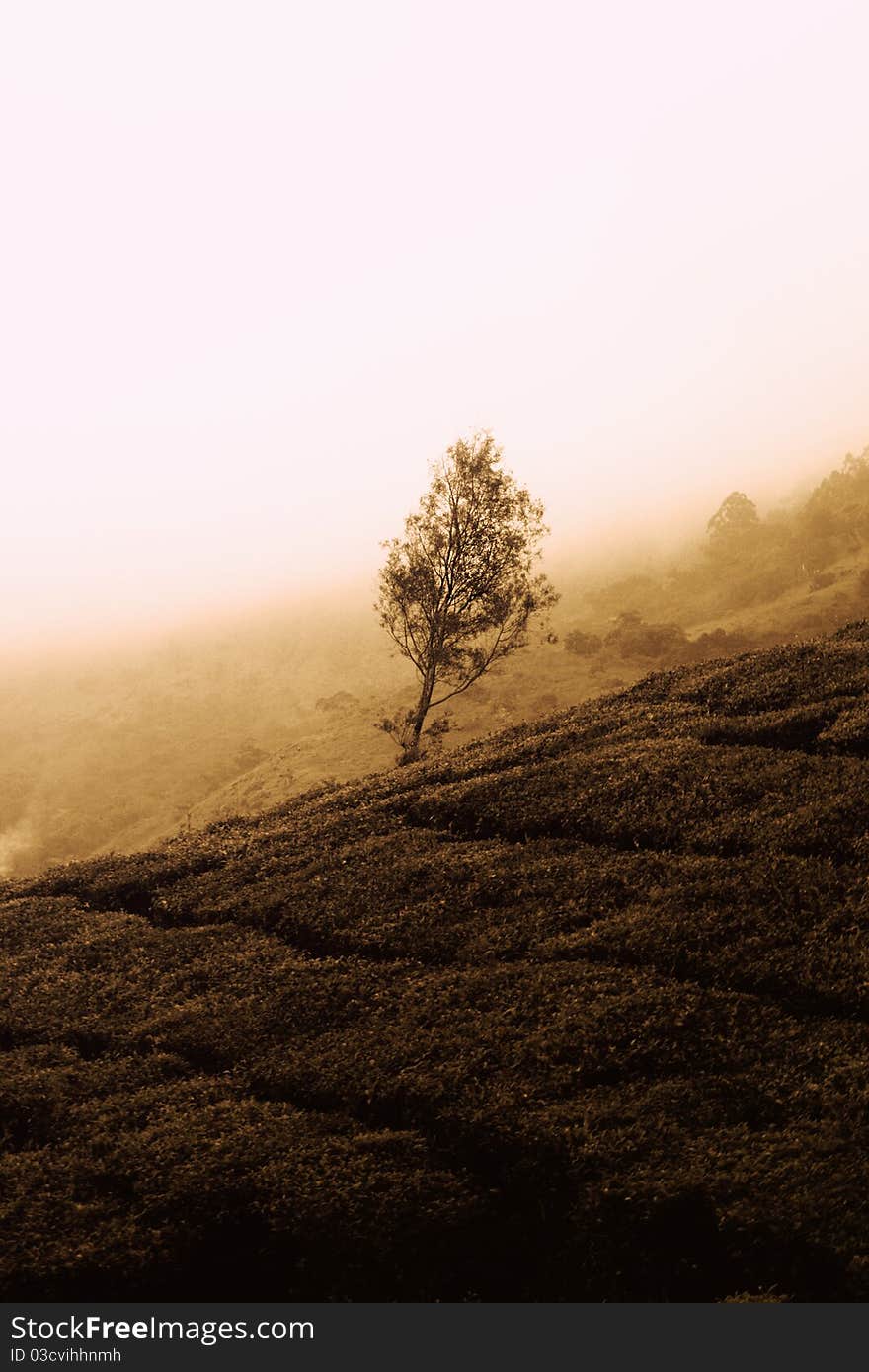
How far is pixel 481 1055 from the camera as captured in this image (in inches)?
482

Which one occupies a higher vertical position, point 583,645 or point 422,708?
point 422,708

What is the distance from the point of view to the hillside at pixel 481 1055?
9.75 meters

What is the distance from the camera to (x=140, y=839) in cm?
11500

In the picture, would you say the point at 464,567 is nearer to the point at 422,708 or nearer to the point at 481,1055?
the point at 422,708

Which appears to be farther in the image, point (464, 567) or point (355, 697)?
point (355, 697)

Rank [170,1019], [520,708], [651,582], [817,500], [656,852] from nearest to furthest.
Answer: [170,1019] → [656,852] → [520,708] → [817,500] → [651,582]

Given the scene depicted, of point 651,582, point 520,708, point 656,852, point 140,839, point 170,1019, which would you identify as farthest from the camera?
point 651,582

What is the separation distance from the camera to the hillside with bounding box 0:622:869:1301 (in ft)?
32.0

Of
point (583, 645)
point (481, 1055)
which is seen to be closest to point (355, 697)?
point (583, 645)

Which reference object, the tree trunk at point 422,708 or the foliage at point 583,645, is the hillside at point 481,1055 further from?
the foliage at point 583,645
